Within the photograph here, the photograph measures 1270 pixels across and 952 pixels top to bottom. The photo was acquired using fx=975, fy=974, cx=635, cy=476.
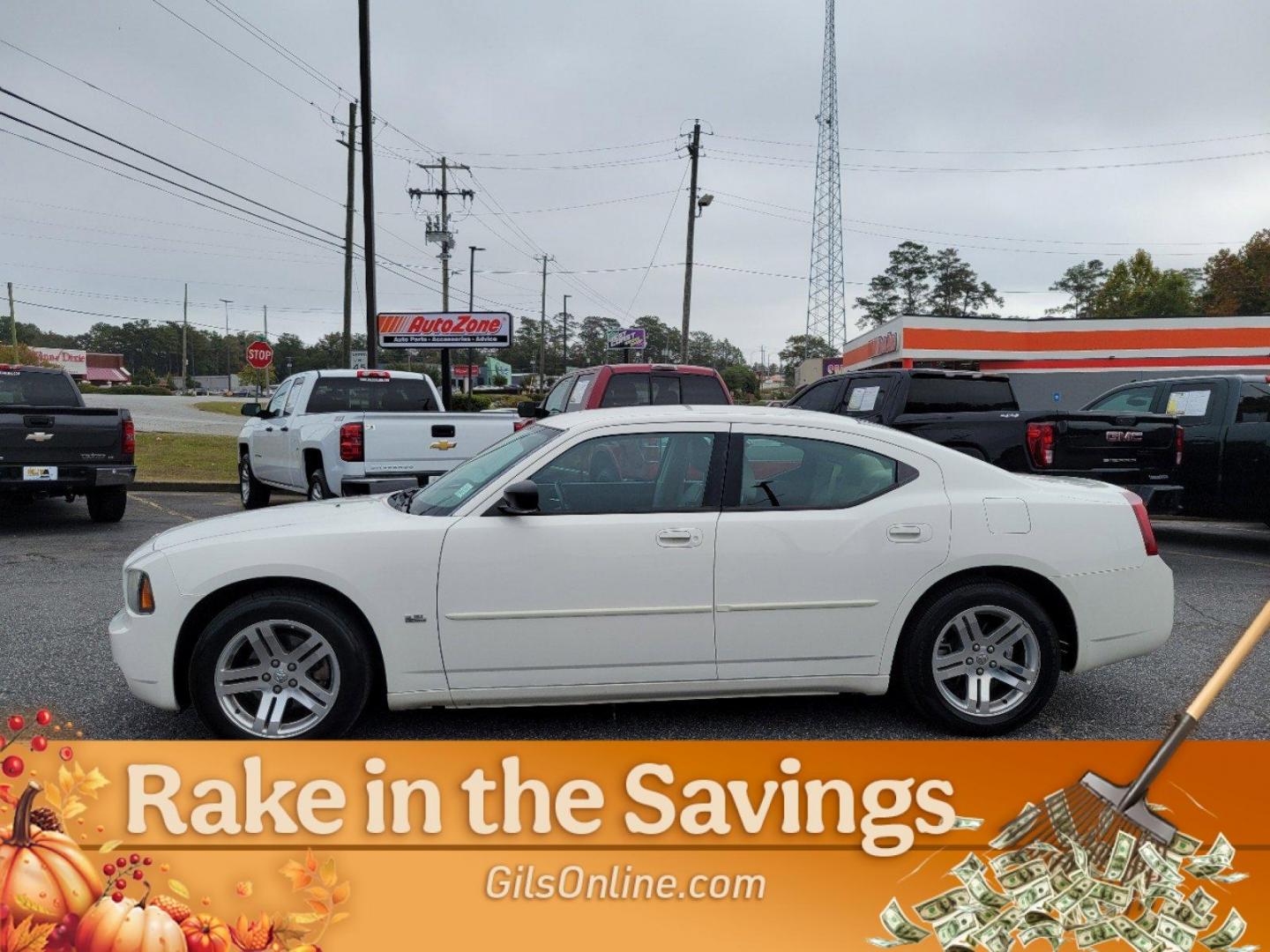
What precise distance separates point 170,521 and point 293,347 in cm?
10915

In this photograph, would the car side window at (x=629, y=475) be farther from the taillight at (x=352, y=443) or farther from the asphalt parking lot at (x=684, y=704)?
the taillight at (x=352, y=443)

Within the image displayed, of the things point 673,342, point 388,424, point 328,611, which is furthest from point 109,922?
point 673,342

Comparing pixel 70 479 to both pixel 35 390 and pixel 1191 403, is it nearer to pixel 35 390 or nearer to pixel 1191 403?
pixel 35 390

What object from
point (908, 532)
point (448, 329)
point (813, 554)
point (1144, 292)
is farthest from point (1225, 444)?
point (1144, 292)

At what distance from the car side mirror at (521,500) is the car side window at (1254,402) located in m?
8.35

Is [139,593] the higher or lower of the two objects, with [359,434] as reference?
lower

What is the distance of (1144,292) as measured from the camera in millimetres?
67000

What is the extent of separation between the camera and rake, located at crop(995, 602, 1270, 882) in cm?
273

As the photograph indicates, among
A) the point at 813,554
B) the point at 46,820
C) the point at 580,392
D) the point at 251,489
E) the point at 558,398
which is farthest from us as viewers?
the point at 251,489

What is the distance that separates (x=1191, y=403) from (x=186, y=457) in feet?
53.5

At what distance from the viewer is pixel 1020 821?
3.01 meters

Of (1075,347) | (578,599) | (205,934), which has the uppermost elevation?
(1075,347)

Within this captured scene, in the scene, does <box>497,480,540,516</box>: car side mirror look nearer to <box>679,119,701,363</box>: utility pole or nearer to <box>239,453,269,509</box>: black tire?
<box>239,453,269,509</box>: black tire

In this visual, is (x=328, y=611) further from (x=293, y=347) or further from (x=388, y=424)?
(x=293, y=347)
